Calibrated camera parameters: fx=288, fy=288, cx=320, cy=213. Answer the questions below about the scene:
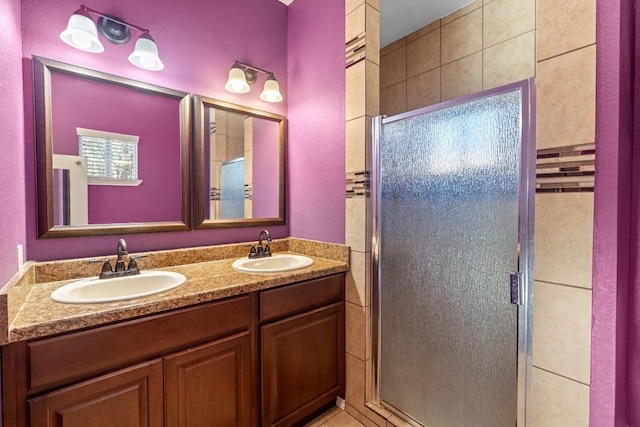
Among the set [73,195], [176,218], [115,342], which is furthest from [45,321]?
[176,218]

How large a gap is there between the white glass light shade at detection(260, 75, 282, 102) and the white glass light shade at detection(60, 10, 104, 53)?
3.03ft

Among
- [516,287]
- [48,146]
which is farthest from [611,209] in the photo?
[48,146]

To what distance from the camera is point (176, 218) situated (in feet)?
5.65

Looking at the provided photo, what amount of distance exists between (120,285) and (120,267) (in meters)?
0.09

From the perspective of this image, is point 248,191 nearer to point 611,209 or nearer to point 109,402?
point 109,402

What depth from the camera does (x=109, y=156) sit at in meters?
1.53

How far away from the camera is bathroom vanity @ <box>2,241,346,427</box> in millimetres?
907

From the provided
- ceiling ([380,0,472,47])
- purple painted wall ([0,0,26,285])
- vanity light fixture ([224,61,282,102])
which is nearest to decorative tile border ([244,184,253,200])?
vanity light fixture ([224,61,282,102])

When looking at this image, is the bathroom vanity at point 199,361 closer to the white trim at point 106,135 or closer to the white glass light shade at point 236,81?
the white trim at point 106,135

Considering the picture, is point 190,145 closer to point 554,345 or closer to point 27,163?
point 27,163

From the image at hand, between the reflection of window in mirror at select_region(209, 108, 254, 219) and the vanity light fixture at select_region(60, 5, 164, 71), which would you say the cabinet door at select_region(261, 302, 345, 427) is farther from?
the vanity light fixture at select_region(60, 5, 164, 71)

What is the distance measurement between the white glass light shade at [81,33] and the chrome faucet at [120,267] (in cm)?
97

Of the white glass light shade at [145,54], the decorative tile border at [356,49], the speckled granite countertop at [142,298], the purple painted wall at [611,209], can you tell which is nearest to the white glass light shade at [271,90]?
the decorative tile border at [356,49]

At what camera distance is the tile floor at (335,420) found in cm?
165
